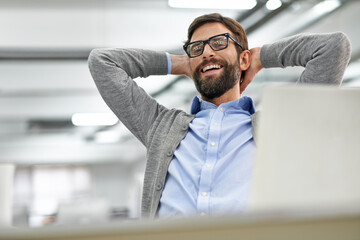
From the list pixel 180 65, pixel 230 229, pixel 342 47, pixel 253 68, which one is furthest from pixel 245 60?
pixel 230 229

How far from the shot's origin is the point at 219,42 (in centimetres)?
175

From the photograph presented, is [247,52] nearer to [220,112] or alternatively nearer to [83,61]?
[220,112]

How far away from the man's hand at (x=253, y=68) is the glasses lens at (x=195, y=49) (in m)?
0.23

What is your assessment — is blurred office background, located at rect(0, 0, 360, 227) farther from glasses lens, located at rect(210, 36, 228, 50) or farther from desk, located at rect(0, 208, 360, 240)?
desk, located at rect(0, 208, 360, 240)

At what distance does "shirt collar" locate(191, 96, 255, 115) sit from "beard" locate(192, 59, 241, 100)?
0.11 ft

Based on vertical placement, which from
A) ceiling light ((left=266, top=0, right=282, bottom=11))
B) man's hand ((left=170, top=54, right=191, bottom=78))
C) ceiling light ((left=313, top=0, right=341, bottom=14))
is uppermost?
ceiling light ((left=313, top=0, right=341, bottom=14))

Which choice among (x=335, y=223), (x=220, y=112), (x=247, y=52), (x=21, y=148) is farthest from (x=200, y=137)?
(x=21, y=148)

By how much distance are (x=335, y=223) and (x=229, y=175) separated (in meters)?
0.89

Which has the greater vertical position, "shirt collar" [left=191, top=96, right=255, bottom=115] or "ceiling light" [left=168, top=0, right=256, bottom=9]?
"ceiling light" [left=168, top=0, right=256, bottom=9]

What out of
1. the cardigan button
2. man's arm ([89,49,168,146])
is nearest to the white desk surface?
the cardigan button

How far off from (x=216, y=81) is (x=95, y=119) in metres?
6.68

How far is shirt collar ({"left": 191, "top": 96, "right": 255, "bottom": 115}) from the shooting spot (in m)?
1.68

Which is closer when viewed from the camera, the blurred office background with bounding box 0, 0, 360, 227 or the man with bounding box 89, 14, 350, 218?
the man with bounding box 89, 14, 350, 218

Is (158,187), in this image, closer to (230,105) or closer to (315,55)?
(230,105)
